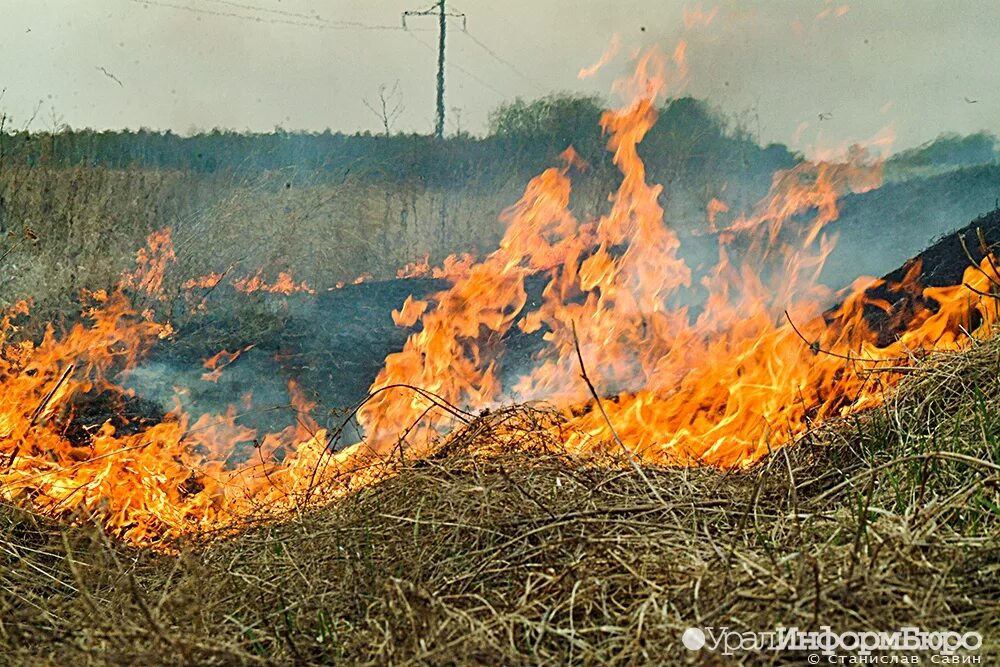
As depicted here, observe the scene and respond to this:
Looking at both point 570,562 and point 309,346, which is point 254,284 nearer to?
point 309,346

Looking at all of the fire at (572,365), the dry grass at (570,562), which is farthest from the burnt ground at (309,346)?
the dry grass at (570,562)

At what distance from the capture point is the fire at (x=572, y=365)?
4.55m

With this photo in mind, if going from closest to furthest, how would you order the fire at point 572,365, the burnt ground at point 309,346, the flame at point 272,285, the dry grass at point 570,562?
the dry grass at point 570,562 → the fire at point 572,365 → the burnt ground at point 309,346 → the flame at point 272,285

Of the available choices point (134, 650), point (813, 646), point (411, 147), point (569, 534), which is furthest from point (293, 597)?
point (411, 147)

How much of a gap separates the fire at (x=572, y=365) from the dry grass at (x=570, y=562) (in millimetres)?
318

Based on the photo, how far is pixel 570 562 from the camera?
270cm

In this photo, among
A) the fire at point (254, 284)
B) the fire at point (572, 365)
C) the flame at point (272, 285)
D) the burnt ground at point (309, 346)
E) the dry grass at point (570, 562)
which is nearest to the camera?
the dry grass at point (570, 562)

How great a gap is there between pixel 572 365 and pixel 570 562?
3.95 meters

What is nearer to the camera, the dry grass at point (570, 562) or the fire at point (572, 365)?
the dry grass at point (570, 562)

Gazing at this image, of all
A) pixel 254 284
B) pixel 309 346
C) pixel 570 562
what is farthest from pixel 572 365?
pixel 254 284

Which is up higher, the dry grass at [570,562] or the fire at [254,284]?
the dry grass at [570,562]

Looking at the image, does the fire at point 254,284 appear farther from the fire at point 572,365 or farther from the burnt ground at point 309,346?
the fire at point 572,365

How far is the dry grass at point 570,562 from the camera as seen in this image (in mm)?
2344

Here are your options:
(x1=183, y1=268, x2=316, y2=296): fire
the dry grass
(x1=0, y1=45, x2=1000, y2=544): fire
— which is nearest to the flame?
(x1=183, y1=268, x2=316, y2=296): fire
